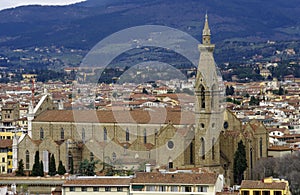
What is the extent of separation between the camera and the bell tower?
179 feet

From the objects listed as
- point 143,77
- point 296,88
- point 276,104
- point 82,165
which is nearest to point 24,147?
point 82,165

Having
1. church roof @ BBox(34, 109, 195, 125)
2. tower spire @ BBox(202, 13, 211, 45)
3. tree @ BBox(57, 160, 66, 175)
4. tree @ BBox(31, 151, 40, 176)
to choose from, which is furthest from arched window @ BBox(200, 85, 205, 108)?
tree @ BBox(31, 151, 40, 176)

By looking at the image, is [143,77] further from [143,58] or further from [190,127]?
[190,127]

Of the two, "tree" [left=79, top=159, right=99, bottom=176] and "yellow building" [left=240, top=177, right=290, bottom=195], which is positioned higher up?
"tree" [left=79, top=159, right=99, bottom=176]

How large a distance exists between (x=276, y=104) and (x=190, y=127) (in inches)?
2057

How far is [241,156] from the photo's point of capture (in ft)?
182

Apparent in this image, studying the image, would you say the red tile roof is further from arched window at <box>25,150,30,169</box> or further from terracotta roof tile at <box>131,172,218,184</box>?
terracotta roof tile at <box>131,172,218,184</box>

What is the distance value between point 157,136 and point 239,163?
13.2 ft

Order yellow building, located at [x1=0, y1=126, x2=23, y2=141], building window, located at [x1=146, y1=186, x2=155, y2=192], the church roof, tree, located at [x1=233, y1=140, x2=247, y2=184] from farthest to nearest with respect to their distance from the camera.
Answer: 1. yellow building, located at [x1=0, y1=126, x2=23, y2=141]
2. the church roof
3. tree, located at [x1=233, y1=140, x2=247, y2=184]
4. building window, located at [x1=146, y1=186, x2=155, y2=192]

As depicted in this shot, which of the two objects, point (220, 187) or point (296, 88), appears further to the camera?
point (296, 88)

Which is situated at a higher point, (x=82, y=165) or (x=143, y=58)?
(x=143, y=58)

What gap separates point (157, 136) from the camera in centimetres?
5531

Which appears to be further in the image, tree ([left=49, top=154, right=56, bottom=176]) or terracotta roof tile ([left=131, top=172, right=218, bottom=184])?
tree ([left=49, top=154, right=56, bottom=176])

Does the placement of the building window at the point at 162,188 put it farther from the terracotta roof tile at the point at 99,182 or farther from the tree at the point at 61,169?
the tree at the point at 61,169
